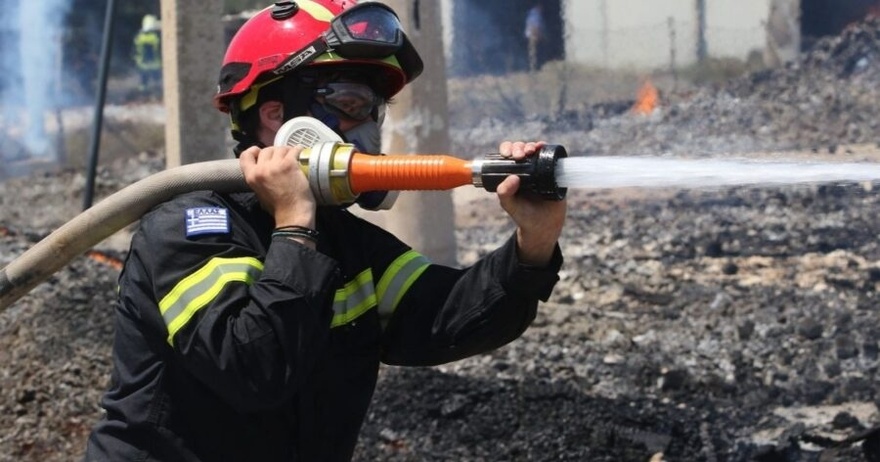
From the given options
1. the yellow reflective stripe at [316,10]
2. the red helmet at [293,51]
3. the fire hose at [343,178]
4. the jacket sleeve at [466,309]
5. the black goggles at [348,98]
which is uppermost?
the yellow reflective stripe at [316,10]

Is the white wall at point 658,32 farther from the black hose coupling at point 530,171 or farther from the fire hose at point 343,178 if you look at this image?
the black hose coupling at point 530,171

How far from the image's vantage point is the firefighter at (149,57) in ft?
79.7

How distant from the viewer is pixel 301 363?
8.54ft

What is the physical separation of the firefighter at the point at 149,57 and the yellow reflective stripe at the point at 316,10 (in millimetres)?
21662

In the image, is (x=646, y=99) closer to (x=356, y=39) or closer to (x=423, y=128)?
(x=423, y=128)

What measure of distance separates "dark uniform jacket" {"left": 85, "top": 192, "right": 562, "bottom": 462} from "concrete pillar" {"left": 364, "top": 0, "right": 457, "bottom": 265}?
208 inches

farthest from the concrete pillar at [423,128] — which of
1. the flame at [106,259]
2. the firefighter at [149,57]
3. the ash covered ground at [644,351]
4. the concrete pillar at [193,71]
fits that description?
the firefighter at [149,57]

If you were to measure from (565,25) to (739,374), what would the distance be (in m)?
15.7

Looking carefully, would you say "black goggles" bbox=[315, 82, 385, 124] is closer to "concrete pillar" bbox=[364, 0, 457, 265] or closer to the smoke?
"concrete pillar" bbox=[364, 0, 457, 265]

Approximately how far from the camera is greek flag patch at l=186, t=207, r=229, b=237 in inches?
107

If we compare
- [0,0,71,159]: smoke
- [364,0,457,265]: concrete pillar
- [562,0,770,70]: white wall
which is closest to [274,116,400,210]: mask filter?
[364,0,457,265]: concrete pillar

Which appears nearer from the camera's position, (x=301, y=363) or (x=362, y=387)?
(x=301, y=363)

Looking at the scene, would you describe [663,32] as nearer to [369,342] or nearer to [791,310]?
[791,310]

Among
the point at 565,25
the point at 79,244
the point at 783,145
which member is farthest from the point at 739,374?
the point at 565,25
